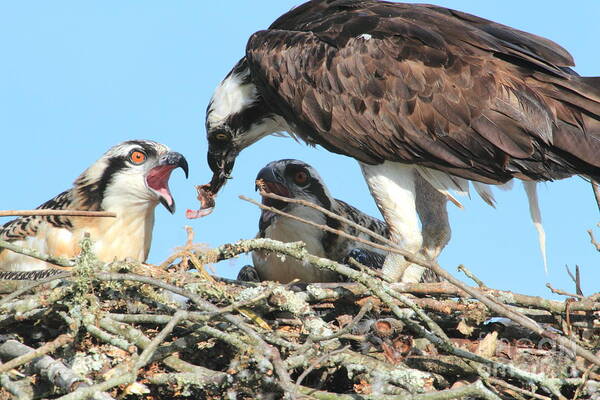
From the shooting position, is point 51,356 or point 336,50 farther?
point 336,50

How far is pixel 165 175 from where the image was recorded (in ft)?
20.6

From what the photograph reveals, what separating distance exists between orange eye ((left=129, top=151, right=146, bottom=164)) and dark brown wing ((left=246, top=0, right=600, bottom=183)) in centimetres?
92

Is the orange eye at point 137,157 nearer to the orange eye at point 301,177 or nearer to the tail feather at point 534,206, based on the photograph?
the orange eye at point 301,177

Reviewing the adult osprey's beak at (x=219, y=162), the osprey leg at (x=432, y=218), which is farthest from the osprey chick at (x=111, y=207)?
the osprey leg at (x=432, y=218)

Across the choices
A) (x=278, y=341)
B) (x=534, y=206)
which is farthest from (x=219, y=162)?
(x=278, y=341)

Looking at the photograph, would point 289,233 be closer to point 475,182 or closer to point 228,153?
point 228,153

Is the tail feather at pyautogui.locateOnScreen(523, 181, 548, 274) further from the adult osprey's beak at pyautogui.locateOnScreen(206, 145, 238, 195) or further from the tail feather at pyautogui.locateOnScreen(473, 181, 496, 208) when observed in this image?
the adult osprey's beak at pyautogui.locateOnScreen(206, 145, 238, 195)

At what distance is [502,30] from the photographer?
6.06 m

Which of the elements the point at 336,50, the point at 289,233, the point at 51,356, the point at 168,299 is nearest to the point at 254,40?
the point at 336,50

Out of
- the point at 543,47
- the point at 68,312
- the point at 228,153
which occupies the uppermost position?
the point at 543,47

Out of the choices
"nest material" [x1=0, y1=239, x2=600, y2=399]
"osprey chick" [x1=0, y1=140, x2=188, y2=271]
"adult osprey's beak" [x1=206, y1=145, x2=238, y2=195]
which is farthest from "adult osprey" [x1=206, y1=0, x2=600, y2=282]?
"nest material" [x1=0, y1=239, x2=600, y2=399]

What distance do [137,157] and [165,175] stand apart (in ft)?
0.73

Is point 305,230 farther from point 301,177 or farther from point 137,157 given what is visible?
point 137,157

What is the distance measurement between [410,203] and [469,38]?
3.57 feet
